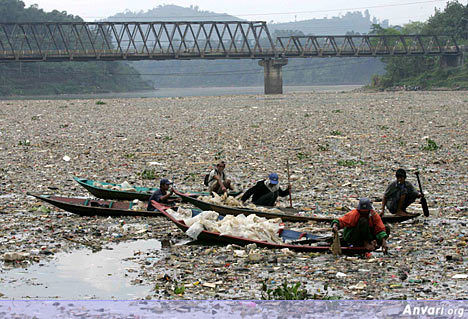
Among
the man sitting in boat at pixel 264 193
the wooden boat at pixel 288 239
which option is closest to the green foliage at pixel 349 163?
the man sitting in boat at pixel 264 193

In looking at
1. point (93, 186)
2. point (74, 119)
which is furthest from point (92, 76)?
point (93, 186)

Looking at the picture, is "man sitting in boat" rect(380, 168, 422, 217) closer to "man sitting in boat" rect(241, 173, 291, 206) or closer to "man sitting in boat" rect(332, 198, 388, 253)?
"man sitting in boat" rect(241, 173, 291, 206)

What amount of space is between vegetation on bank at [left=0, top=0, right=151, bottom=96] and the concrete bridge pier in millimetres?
32932

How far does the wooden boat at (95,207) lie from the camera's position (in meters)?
11.6

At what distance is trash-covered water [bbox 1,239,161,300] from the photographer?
26.6 feet

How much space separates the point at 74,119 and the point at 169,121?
5569 millimetres

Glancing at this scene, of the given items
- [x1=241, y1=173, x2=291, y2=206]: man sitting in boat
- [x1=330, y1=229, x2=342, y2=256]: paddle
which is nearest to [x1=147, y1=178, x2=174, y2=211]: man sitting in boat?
[x1=241, y1=173, x2=291, y2=206]: man sitting in boat

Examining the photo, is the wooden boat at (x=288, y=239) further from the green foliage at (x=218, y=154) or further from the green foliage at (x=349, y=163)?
the green foliage at (x=218, y=154)

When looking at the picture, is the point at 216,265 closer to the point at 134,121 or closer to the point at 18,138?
the point at 18,138

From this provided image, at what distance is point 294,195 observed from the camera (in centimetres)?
1406

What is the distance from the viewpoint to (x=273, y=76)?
260ft

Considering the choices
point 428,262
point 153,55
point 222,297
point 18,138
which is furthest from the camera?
point 153,55

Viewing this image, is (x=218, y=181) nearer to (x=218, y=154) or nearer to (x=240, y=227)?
(x=240, y=227)

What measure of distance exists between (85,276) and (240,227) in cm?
243
